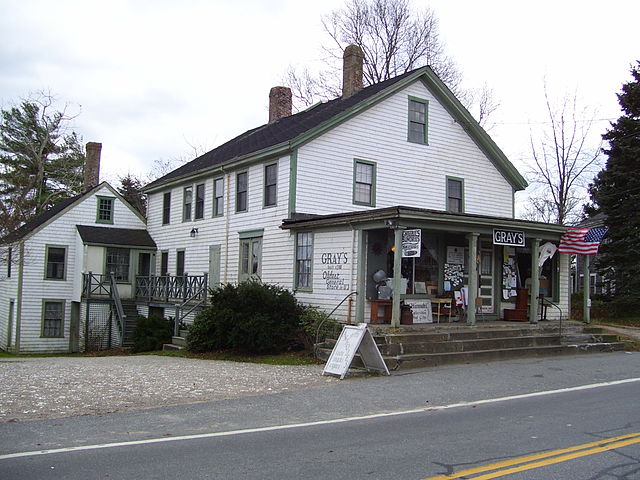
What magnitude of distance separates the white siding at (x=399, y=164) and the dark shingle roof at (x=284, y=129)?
0.65 m

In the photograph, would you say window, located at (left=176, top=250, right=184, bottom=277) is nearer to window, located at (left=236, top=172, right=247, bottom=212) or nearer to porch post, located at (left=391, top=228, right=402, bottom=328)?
window, located at (left=236, top=172, right=247, bottom=212)

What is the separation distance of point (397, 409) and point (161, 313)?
61.5 ft

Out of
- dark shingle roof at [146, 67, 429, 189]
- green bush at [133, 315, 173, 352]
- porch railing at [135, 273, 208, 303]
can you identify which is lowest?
green bush at [133, 315, 173, 352]

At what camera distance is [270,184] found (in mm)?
20562

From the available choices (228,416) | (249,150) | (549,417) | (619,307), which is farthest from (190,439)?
(619,307)

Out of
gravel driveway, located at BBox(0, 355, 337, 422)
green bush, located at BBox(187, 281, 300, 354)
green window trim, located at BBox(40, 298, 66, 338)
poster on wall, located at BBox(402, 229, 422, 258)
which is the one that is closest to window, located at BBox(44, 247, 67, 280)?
green window trim, located at BBox(40, 298, 66, 338)

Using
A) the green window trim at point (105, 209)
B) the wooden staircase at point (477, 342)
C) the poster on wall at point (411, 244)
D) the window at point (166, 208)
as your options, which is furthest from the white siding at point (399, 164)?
the green window trim at point (105, 209)

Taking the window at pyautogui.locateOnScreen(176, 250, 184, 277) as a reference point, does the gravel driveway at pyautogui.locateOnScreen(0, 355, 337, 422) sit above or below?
below

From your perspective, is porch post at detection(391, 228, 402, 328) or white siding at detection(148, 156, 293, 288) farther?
white siding at detection(148, 156, 293, 288)

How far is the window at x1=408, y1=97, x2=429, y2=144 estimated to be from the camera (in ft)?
72.6

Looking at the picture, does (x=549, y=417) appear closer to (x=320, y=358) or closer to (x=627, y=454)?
(x=627, y=454)

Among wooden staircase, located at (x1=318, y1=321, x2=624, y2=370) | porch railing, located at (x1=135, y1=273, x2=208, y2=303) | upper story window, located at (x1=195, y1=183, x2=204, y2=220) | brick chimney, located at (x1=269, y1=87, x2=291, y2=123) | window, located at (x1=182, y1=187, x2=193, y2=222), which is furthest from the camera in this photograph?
brick chimney, located at (x1=269, y1=87, x2=291, y2=123)

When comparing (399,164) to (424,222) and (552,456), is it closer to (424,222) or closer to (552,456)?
(424,222)

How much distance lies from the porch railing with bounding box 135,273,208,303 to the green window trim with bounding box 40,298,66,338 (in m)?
3.53
